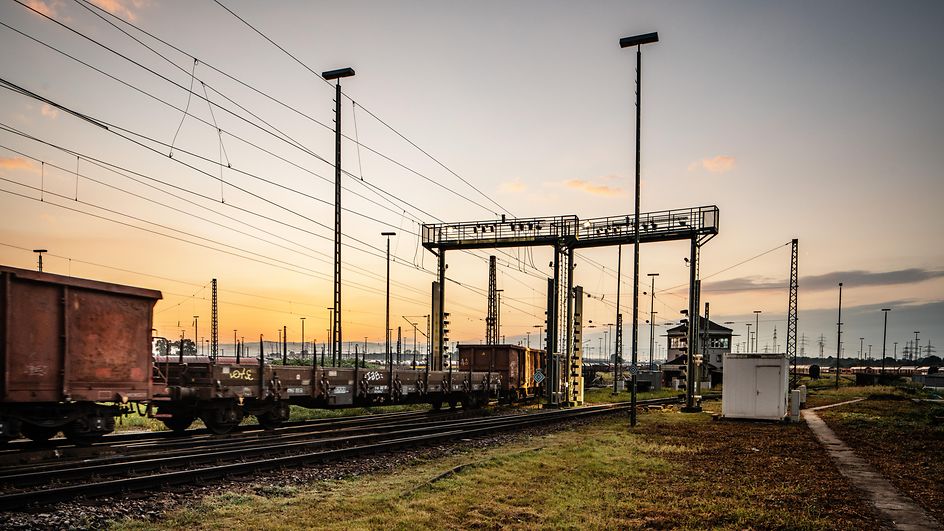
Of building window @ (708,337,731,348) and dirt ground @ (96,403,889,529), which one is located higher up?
dirt ground @ (96,403,889,529)

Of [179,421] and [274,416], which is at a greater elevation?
[179,421]

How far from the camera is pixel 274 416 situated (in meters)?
19.2

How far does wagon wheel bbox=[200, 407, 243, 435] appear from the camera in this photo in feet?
57.4

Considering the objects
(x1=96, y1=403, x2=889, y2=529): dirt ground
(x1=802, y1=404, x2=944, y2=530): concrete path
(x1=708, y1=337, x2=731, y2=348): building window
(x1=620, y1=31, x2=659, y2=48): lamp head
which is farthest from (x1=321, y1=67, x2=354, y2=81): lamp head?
(x1=708, y1=337, x2=731, y2=348): building window

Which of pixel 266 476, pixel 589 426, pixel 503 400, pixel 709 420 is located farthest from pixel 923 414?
pixel 266 476

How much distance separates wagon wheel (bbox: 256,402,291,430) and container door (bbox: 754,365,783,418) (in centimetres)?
1894

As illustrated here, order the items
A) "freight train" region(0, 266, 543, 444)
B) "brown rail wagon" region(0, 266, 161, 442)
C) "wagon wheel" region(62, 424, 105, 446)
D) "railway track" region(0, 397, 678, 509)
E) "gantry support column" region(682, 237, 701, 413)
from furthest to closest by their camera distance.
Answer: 1. "gantry support column" region(682, 237, 701, 413)
2. "wagon wheel" region(62, 424, 105, 446)
3. "freight train" region(0, 266, 543, 444)
4. "brown rail wagon" region(0, 266, 161, 442)
5. "railway track" region(0, 397, 678, 509)

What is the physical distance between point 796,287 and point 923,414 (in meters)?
19.6

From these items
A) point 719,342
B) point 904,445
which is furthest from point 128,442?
point 719,342

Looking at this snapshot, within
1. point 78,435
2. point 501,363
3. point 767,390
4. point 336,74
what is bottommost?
point 501,363

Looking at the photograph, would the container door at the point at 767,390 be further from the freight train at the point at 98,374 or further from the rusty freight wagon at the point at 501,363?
the freight train at the point at 98,374

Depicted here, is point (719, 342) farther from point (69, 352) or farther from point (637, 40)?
point (69, 352)

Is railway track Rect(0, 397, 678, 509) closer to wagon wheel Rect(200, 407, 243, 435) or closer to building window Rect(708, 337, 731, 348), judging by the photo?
wagon wheel Rect(200, 407, 243, 435)

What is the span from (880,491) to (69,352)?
1621 centimetres
